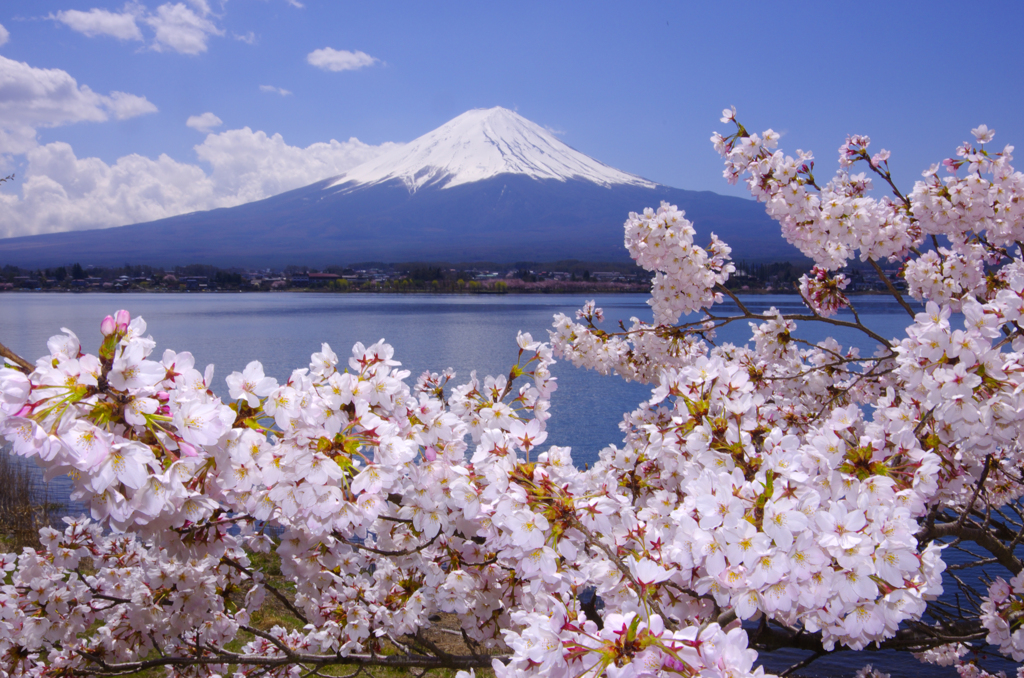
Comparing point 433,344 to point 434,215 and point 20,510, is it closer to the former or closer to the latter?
point 20,510

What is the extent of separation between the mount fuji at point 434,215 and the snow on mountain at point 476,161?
26 cm

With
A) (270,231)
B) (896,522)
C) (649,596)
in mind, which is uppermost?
(270,231)

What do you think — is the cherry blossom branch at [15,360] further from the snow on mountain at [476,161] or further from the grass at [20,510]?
the snow on mountain at [476,161]

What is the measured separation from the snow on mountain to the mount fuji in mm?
265

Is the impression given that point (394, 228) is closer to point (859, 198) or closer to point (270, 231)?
point (270, 231)

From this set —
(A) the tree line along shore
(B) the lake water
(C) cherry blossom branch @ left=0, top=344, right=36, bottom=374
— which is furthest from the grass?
(A) the tree line along shore

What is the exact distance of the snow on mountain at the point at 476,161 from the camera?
13662 cm

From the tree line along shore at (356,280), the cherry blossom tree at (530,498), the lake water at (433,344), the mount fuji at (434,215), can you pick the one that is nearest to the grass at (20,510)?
the lake water at (433,344)

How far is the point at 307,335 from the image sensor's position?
31203 millimetres

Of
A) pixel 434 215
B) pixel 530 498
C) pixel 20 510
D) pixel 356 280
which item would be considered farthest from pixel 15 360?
pixel 434 215

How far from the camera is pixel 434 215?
15038 centimetres

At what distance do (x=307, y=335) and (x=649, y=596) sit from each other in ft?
104

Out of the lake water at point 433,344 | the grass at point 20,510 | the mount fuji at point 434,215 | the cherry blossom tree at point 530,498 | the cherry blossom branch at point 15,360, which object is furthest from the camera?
the mount fuji at point 434,215

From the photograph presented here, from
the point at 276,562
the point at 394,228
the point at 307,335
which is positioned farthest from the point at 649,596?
the point at 394,228
